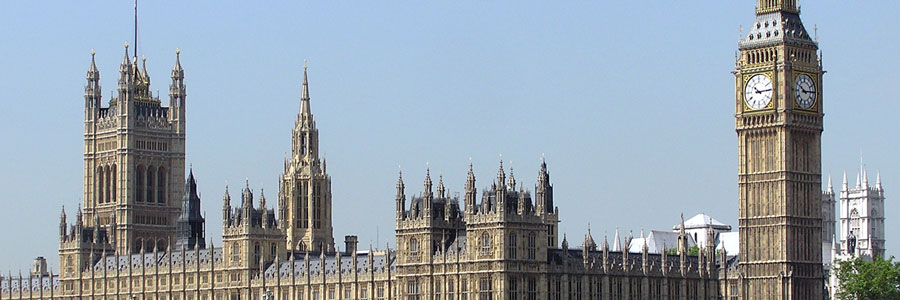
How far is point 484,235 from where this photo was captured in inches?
6358

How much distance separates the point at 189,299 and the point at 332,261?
22.6 metres

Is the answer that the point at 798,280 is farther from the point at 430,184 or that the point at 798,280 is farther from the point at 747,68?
the point at 430,184

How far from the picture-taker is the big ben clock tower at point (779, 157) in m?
174

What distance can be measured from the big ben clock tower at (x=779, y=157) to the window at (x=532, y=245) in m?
22.7

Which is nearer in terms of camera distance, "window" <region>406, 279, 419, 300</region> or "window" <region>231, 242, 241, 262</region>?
"window" <region>406, 279, 419, 300</region>

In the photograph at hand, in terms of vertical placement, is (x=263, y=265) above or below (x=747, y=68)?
below

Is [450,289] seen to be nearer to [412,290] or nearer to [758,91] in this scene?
[412,290]

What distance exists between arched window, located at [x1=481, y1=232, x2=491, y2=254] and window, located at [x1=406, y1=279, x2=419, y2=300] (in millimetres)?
7976

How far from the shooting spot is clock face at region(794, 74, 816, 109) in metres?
175

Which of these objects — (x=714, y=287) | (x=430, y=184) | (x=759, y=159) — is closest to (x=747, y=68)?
(x=759, y=159)

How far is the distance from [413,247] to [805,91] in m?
35.9

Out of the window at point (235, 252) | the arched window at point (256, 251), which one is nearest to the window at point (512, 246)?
the arched window at point (256, 251)

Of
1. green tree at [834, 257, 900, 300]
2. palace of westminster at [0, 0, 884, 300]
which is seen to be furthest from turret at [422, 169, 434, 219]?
green tree at [834, 257, 900, 300]

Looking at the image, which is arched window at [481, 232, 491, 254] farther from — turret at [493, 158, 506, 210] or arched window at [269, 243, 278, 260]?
arched window at [269, 243, 278, 260]
